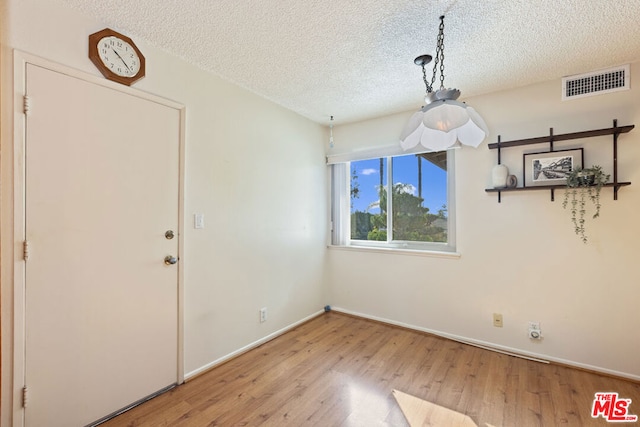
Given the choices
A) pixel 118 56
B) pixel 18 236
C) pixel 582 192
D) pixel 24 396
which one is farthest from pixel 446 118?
pixel 24 396

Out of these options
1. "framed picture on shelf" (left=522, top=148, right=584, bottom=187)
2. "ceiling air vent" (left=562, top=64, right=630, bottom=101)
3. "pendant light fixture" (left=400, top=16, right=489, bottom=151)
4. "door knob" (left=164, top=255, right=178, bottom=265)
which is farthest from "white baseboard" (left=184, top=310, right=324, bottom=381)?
"ceiling air vent" (left=562, top=64, right=630, bottom=101)

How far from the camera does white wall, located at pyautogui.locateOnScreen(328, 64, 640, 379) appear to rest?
2.18m

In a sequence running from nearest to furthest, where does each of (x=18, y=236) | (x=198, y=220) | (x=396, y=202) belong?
1. (x=18, y=236)
2. (x=198, y=220)
3. (x=396, y=202)

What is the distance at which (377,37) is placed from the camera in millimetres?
1860

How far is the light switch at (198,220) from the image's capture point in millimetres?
2227

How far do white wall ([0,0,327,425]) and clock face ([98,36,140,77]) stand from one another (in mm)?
75

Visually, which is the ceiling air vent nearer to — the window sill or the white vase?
the white vase

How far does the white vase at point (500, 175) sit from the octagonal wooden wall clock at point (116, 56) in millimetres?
2951

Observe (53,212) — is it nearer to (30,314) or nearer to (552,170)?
(30,314)

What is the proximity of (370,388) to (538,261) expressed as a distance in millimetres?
1827

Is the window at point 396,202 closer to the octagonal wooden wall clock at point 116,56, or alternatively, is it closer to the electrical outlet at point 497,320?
the electrical outlet at point 497,320

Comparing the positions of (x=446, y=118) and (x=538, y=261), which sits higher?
(x=446, y=118)

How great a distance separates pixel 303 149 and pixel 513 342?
289 cm

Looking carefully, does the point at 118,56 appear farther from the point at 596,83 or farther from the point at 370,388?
the point at 596,83
